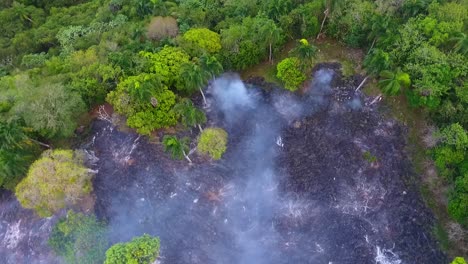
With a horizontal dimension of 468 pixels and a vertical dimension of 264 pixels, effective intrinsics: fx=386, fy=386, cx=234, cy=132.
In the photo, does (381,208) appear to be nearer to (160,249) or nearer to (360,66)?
(360,66)

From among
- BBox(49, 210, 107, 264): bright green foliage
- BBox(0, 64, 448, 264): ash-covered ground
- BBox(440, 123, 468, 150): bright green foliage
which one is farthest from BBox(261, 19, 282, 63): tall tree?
BBox(49, 210, 107, 264): bright green foliage

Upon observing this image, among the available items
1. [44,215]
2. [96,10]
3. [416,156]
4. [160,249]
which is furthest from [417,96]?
[96,10]

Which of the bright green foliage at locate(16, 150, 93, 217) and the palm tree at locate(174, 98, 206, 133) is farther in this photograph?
the palm tree at locate(174, 98, 206, 133)

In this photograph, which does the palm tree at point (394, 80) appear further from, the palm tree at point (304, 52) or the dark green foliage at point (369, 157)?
the palm tree at point (304, 52)

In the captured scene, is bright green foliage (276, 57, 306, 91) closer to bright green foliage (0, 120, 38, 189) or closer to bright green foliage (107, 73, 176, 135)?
bright green foliage (107, 73, 176, 135)

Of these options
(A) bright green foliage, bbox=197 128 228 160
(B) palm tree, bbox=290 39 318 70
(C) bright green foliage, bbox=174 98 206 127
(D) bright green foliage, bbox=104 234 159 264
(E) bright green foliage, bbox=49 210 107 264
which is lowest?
(E) bright green foliage, bbox=49 210 107 264

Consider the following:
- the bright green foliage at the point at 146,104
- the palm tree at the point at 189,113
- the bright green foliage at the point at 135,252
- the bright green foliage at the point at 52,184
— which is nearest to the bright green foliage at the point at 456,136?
the palm tree at the point at 189,113
